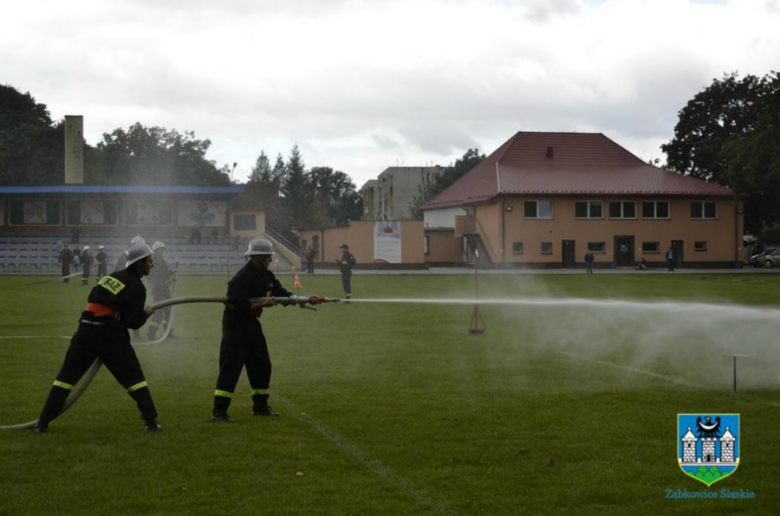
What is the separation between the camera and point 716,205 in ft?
255

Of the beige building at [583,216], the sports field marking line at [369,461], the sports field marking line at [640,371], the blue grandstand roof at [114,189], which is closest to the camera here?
the sports field marking line at [369,461]

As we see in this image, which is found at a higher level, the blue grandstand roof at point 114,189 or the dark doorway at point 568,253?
the blue grandstand roof at point 114,189

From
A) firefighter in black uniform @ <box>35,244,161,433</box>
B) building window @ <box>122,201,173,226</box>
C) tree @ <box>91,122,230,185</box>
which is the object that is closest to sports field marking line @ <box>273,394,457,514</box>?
firefighter in black uniform @ <box>35,244,161,433</box>

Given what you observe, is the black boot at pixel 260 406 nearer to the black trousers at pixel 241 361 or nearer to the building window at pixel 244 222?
the black trousers at pixel 241 361

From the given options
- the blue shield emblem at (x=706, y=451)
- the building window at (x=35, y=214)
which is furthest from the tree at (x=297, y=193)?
the blue shield emblem at (x=706, y=451)

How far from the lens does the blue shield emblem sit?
8109 mm

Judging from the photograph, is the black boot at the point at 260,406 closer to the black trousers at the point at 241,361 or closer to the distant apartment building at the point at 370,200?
the black trousers at the point at 241,361

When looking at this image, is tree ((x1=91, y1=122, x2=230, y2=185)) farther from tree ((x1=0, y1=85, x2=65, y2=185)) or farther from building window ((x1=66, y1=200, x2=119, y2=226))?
building window ((x1=66, y1=200, x2=119, y2=226))

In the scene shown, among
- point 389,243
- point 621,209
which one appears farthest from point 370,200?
point 389,243

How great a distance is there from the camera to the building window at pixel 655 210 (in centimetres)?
7669

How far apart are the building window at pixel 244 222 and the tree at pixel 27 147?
86.7ft

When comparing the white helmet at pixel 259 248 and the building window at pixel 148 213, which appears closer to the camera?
the white helmet at pixel 259 248

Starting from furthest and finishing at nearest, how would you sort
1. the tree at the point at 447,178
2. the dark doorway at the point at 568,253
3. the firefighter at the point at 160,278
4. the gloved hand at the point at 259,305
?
the tree at the point at 447,178 < the dark doorway at the point at 568,253 < the firefighter at the point at 160,278 < the gloved hand at the point at 259,305

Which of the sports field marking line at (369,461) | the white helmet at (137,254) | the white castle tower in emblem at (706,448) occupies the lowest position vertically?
the sports field marking line at (369,461)
